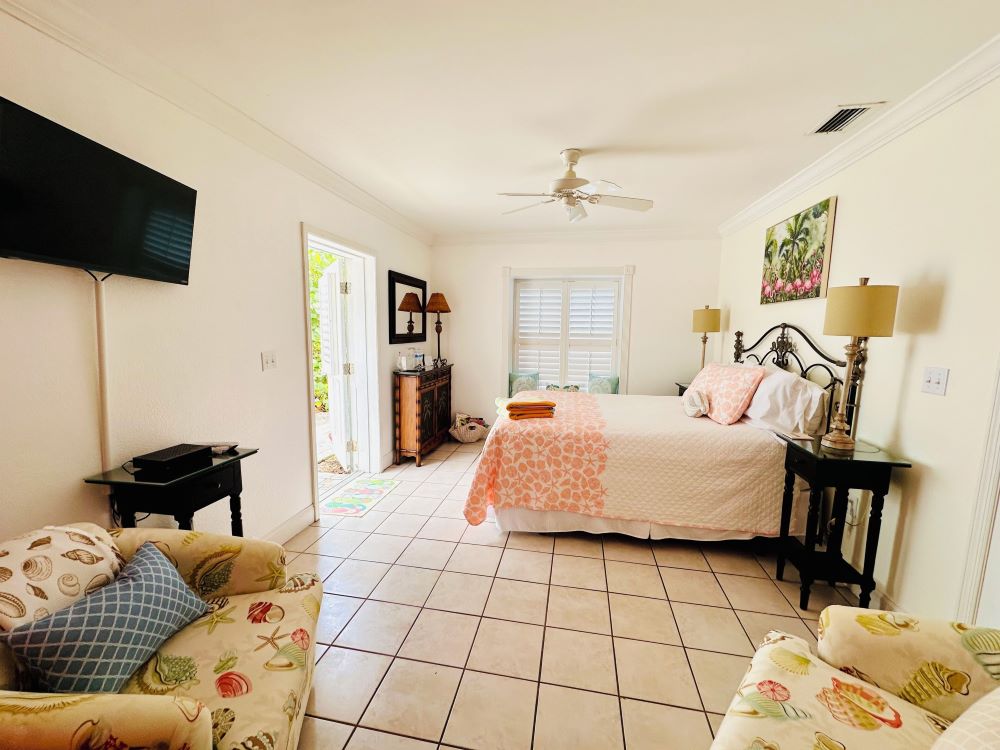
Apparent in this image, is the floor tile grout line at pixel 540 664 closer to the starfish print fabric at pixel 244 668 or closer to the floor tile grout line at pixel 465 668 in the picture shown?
the floor tile grout line at pixel 465 668

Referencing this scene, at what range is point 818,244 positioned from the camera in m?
2.71

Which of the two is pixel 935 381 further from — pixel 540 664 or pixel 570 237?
pixel 570 237

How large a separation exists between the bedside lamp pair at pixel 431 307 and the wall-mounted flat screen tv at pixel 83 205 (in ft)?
8.16

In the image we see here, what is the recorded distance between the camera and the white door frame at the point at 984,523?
5.06ft

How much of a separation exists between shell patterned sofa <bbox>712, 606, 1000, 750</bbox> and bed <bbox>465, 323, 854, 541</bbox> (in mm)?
1339

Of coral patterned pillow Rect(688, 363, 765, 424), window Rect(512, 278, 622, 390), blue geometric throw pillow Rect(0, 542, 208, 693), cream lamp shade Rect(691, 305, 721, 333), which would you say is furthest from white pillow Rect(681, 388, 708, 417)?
blue geometric throw pillow Rect(0, 542, 208, 693)

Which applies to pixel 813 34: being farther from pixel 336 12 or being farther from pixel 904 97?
pixel 336 12

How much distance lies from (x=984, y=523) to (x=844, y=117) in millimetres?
1937

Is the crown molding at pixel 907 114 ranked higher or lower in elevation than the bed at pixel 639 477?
higher

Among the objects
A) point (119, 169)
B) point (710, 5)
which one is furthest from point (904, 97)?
point (119, 169)

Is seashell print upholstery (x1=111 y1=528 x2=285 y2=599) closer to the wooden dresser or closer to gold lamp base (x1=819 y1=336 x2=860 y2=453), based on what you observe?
gold lamp base (x1=819 y1=336 x2=860 y2=453)

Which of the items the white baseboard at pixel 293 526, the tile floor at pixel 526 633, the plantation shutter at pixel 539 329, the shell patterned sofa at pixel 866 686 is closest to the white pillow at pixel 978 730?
the shell patterned sofa at pixel 866 686

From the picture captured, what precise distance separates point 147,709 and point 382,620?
1.24 metres

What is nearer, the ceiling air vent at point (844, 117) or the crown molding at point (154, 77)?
the crown molding at point (154, 77)
